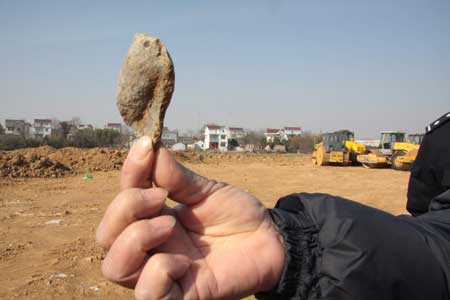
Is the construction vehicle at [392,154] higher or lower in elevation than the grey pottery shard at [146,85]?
lower

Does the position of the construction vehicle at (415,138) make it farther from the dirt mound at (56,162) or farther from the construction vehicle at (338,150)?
the dirt mound at (56,162)

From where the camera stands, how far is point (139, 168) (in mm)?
1495

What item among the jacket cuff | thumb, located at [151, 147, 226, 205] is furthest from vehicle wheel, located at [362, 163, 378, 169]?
thumb, located at [151, 147, 226, 205]

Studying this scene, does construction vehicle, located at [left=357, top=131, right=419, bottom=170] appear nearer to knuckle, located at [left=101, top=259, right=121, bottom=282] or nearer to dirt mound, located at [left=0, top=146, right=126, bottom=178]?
dirt mound, located at [left=0, top=146, right=126, bottom=178]

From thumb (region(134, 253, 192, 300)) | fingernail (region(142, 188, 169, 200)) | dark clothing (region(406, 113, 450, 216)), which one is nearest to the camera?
thumb (region(134, 253, 192, 300))

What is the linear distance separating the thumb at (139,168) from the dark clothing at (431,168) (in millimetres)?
1807

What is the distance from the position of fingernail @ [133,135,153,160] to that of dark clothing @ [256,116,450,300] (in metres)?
0.64

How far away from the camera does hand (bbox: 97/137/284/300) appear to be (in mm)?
1358

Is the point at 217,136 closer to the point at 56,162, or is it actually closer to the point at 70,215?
the point at 56,162

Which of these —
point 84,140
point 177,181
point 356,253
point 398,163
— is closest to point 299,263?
point 356,253

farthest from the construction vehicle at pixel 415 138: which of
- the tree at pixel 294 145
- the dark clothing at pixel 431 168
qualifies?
the tree at pixel 294 145

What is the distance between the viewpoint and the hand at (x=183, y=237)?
136cm

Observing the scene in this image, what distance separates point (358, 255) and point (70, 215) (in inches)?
344

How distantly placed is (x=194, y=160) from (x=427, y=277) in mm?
26260
